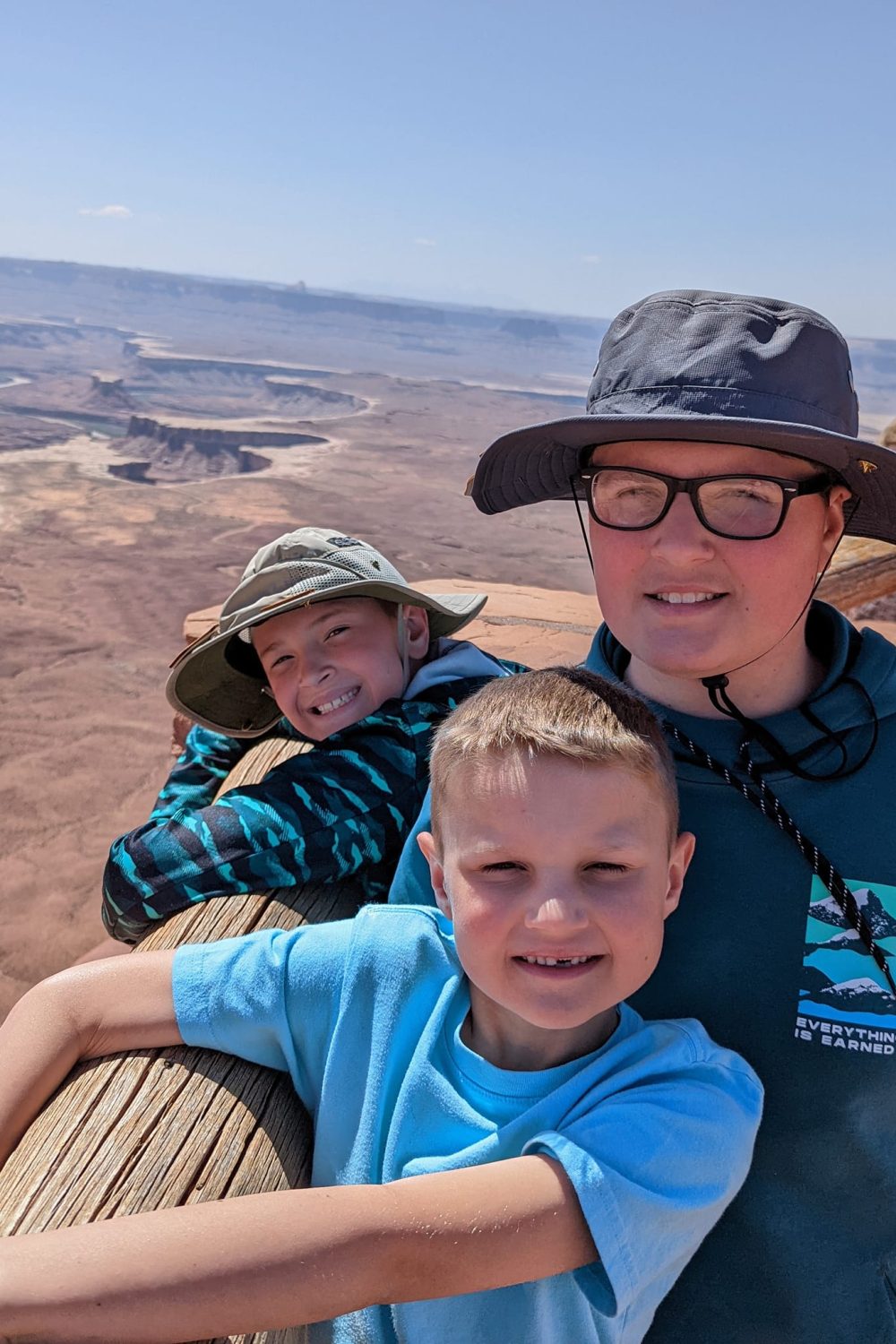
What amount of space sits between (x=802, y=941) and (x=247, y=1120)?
656 millimetres

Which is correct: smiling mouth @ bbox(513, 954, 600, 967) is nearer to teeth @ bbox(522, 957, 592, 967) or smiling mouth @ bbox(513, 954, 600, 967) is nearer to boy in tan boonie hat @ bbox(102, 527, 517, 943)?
teeth @ bbox(522, 957, 592, 967)

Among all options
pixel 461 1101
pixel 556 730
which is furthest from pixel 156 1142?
pixel 556 730

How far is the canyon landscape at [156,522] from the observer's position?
24.8ft

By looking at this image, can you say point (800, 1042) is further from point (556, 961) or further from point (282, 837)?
point (282, 837)

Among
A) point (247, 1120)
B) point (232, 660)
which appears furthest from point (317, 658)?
point (247, 1120)

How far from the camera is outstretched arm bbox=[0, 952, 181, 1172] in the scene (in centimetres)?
112

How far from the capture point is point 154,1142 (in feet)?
3.43

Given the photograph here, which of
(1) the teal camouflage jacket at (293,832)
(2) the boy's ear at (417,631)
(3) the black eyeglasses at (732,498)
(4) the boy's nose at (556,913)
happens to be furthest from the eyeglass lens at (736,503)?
(2) the boy's ear at (417,631)

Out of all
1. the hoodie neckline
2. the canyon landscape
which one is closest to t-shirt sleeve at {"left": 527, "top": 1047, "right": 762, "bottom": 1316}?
the hoodie neckline

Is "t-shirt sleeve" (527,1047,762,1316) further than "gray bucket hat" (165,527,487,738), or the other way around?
"gray bucket hat" (165,527,487,738)

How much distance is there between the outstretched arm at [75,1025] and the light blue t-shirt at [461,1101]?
0.03 meters

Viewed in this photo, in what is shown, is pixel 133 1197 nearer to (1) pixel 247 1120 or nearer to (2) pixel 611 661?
(1) pixel 247 1120

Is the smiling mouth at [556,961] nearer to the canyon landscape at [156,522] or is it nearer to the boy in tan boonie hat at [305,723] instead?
the boy in tan boonie hat at [305,723]

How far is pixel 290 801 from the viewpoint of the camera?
152 centimetres
